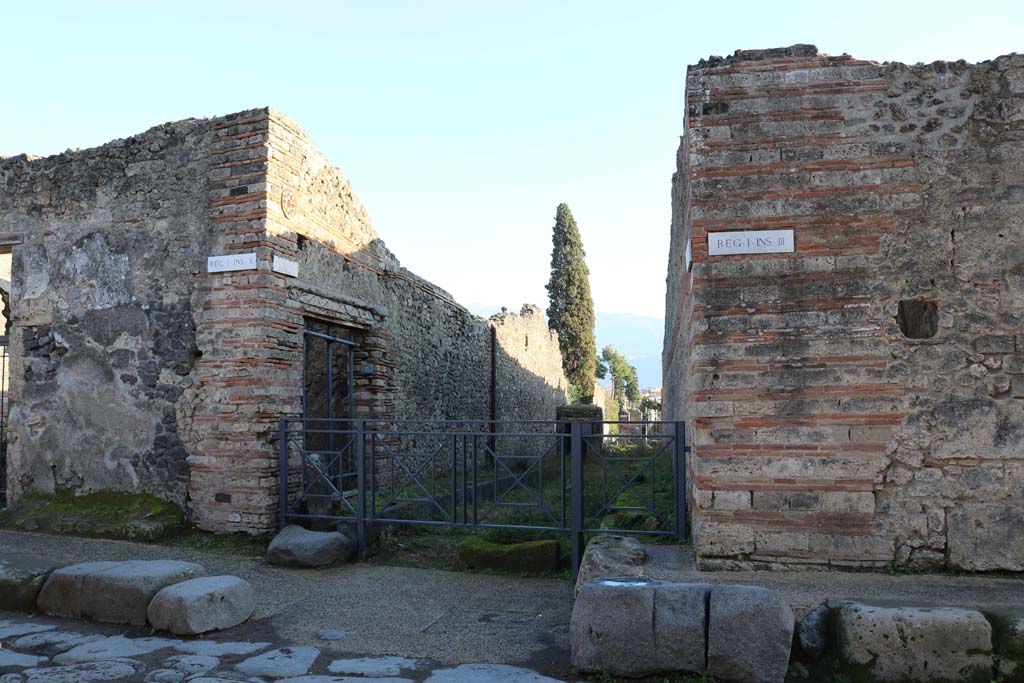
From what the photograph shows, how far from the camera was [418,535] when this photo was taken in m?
6.51

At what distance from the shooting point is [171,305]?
679 cm

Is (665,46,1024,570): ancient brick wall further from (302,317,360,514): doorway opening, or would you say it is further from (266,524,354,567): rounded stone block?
(302,317,360,514): doorway opening

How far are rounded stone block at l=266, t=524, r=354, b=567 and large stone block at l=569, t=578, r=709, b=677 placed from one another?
2.72 m

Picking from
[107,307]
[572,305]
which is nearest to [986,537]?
[107,307]

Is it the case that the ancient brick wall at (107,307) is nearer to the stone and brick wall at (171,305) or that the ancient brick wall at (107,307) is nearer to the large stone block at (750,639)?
the stone and brick wall at (171,305)

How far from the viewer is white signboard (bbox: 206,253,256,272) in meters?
6.50

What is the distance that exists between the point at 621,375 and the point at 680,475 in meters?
46.6

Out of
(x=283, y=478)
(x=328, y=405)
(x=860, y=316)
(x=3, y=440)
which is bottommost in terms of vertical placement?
(x=283, y=478)

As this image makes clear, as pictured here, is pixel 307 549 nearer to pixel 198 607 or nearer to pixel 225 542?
pixel 225 542

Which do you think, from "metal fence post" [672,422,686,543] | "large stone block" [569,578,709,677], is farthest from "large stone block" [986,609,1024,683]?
"metal fence post" [672,422,686,543]

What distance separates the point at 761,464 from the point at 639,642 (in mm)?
1364

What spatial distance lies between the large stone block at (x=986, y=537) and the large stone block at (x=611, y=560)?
1.71 metres

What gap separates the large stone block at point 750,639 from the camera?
3.36 m

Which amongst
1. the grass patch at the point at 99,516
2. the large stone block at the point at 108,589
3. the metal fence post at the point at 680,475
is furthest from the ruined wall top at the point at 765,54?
the grass patch at the point at 99,516
